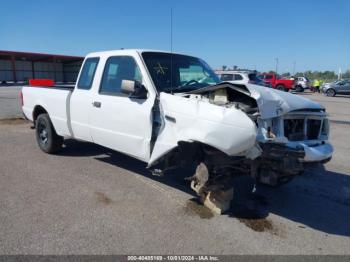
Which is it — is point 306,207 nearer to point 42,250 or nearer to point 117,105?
point 117,105

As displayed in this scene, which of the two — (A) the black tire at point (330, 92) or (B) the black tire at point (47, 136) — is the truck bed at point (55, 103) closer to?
(B) the black tire at point (47, 136)

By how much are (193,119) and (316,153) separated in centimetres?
152

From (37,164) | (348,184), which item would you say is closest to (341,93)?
(348,184)

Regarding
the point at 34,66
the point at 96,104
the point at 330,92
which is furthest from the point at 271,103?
the point at 34,66

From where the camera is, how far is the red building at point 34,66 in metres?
48.4

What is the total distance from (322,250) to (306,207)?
46.5 inches

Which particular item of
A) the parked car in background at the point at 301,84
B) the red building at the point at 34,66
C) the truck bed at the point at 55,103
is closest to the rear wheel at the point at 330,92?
the parked car in background at the point at 301,84

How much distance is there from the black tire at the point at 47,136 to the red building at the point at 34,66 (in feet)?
139

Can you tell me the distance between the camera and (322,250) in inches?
141

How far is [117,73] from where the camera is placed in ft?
17.6

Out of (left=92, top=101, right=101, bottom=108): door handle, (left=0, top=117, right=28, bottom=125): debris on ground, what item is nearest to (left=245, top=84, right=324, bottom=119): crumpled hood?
(left=92, top=101, right=101, bottom=108): door handle

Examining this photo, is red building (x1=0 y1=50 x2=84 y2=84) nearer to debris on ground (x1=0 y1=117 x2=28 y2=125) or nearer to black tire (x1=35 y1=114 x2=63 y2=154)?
debris on ground (x1=0 y1=117 x2=28 y2=125)

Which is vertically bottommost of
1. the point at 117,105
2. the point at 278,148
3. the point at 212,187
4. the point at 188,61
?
the point at 212,187

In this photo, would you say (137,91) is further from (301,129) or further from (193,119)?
(301,129)
